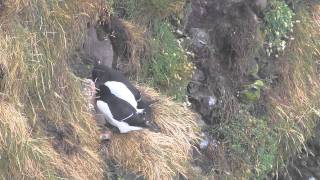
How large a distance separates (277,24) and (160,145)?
109 inches

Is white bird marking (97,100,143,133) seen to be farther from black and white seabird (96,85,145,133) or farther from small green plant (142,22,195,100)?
small green plant (142,22,195,100)

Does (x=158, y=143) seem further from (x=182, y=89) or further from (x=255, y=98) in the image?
(x=255, y=98)

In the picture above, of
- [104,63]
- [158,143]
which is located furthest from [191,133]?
[104,63]

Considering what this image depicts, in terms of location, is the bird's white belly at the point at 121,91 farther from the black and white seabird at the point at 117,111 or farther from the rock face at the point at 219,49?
the rock face at the point at 219,49

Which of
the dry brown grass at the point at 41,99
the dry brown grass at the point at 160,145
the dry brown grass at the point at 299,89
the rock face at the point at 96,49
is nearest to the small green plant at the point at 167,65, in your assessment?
the dry brown grass at the point at 160,145

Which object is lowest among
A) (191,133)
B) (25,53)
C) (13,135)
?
(191,133)

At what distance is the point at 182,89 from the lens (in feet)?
19.9

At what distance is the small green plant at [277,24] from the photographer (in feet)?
23.5

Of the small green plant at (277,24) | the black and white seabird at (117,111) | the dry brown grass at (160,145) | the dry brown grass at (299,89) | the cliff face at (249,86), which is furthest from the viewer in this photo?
the small green plant at (277,24)

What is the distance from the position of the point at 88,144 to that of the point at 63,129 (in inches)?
9.1

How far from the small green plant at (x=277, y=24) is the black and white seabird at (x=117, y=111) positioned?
2.81 m

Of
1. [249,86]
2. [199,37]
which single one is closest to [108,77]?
[199,37]

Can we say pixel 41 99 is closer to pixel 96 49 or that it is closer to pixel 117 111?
pixel 117 111

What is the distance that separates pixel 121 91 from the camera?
16.1ft
